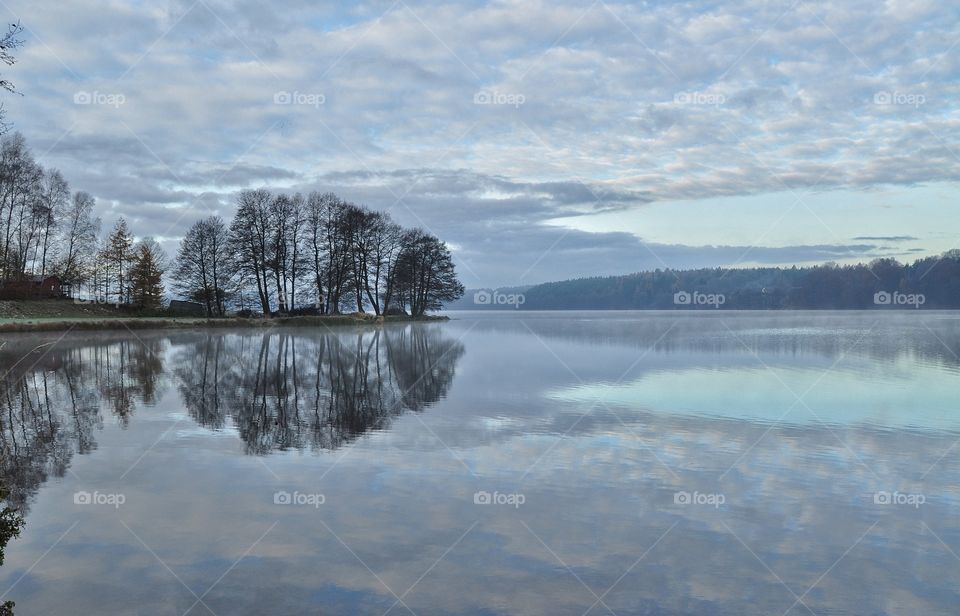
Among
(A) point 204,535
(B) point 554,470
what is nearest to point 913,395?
(B) point 554,470

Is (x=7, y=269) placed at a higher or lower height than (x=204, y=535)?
higher

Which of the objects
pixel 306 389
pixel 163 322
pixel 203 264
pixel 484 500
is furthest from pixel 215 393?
pixel 203 264

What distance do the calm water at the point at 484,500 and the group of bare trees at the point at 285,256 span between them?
183ft

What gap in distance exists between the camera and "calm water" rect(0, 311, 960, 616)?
19.1 feet

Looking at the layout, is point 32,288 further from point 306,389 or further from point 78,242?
point 306,389

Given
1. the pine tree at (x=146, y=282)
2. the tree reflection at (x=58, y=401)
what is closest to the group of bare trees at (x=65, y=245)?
the pine tree at (x=146, y=282)

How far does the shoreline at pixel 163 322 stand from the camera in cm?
4934

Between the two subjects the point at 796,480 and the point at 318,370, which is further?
the point at 318,370

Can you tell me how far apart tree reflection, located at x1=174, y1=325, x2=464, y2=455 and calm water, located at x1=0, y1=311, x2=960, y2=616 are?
149 millimetres

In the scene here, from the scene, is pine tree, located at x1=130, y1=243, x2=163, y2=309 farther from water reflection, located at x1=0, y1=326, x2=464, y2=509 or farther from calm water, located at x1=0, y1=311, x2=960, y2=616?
calm water, located at x1=0, y1=311, x2=960, y2=616

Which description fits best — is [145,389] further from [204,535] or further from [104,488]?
[204,535]

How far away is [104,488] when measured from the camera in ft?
29.5

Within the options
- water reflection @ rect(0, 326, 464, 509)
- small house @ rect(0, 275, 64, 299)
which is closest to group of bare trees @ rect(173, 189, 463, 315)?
small house @ rect(0, 275, 64, 299)

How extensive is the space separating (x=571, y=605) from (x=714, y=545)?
2118mm
